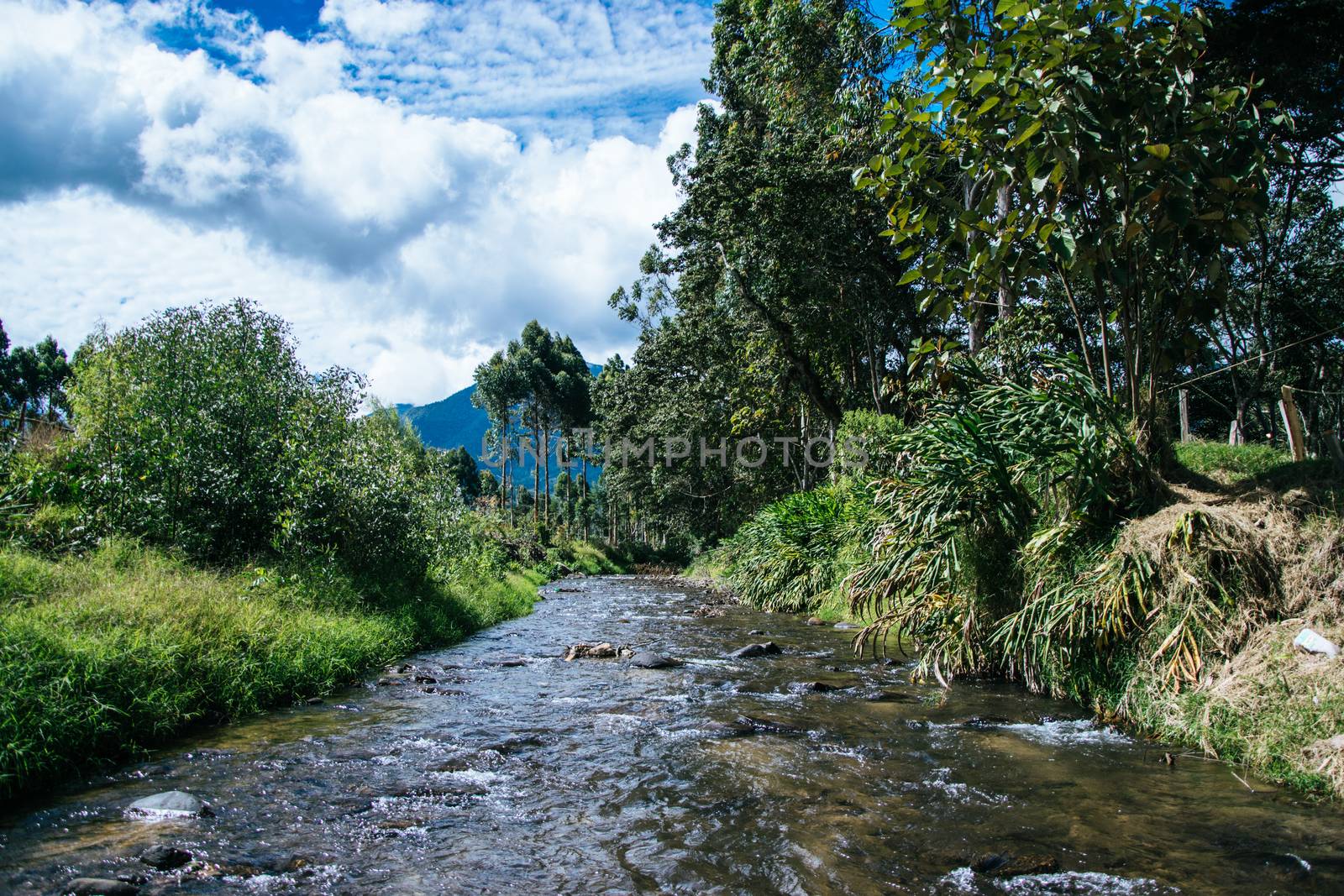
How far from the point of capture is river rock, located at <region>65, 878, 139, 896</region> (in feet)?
13.3

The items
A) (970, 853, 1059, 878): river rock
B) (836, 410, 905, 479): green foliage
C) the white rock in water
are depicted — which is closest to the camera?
(970, 853, 1059, 878): river rock

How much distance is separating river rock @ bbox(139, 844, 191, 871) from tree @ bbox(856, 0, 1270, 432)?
770 centimetres

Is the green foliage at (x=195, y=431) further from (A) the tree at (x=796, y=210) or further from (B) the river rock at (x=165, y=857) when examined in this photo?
(A) the tree at (x=796, y=210)

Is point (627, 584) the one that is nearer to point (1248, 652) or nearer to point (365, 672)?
point (365, 672)

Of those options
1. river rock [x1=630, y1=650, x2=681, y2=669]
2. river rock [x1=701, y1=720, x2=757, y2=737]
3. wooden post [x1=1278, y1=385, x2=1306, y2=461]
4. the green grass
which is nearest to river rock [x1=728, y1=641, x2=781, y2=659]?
river rock [x1=630, y1=650, x2=681, y2=669]

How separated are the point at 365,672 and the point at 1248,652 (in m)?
9.97

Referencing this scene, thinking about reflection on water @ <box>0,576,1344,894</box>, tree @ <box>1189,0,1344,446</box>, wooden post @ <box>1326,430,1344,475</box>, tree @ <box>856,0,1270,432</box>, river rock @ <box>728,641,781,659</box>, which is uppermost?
tree @ <box>1189,0,1344,446</box>

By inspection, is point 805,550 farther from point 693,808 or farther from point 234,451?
point 693,808

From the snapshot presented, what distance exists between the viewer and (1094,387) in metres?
8.04

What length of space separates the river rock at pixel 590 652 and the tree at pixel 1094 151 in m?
7.34

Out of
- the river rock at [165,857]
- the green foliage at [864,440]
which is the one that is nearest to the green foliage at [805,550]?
the green foliage at [864,440]

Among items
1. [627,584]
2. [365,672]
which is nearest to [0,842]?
[365,672]

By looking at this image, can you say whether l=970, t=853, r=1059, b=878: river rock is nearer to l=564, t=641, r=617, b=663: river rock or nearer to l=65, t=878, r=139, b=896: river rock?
l=65, t=878, r=139, b=896: river rock

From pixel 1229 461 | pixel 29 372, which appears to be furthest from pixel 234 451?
pixel 29 372
